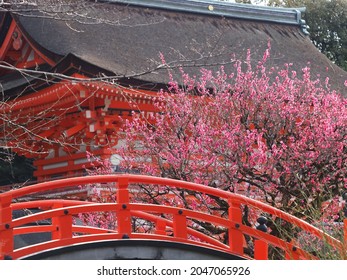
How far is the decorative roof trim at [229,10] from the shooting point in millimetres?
16981

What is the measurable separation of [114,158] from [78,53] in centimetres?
169

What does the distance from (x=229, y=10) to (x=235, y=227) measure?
40.2 feet

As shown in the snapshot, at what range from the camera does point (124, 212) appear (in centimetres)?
606

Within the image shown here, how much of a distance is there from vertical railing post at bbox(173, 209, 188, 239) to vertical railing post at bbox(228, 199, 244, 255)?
0.34 meters

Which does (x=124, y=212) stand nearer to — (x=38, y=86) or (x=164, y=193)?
(x=164, y=193)

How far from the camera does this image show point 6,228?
18.0 feet

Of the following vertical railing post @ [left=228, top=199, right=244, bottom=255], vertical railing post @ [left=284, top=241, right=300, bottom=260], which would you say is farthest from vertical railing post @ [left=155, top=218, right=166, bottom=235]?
vertical railing post @ [left=284, top=241, right=300, bottom=260]

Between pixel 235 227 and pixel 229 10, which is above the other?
pixel 229 10

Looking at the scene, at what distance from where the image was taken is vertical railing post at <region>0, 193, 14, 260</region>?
215 inches

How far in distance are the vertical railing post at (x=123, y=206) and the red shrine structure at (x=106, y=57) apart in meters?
4.33

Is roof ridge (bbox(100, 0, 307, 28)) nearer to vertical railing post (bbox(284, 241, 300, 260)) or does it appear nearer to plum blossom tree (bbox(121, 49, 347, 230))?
plum blossom tree (bbox(121, 49, 347, 230))

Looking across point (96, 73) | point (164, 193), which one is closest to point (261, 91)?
point (164, 193)

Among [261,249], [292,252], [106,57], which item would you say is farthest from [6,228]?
[106,57]

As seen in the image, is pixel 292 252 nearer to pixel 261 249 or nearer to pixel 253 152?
pixel 261 249
